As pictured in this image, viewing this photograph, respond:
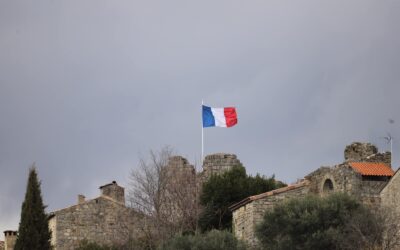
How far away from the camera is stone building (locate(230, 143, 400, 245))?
1871 inches

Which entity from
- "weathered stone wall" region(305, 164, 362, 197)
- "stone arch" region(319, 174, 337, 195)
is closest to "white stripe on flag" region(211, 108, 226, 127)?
"weathered stone wall" region(305, 164, 362, 197)

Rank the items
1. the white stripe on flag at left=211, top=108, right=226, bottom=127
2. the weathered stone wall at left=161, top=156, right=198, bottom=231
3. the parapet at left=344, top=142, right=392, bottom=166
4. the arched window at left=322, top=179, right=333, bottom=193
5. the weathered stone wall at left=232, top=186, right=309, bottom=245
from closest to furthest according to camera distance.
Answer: the weathered stone wall at left=232, top=186, right=309, bottom=245, the arched window at left=322, top=179, right=333, bottom=193, the parapet at left=344, top=142, right=392, bottom=166, the weathered stone wall at left=161, top=156, right=198, bottom=231, the white stripe on flag at left=211, top=108, right=226, bottom=127

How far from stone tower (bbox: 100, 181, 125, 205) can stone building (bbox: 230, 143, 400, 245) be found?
42.4 ft

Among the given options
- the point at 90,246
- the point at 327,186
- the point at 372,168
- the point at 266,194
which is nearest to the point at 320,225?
the point at 266,194

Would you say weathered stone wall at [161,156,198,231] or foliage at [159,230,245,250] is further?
weathered stone wall at [161,156,198,231]

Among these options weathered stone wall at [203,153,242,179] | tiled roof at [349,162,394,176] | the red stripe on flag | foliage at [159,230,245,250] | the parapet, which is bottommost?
foliage at [159,230,245,250]

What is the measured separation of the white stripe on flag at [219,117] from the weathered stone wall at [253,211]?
10751 mm

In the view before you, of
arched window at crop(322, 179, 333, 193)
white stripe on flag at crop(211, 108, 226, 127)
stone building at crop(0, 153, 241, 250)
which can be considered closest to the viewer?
arched window at crop(322, 179, 333, 193)

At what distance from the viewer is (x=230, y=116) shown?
197 ft

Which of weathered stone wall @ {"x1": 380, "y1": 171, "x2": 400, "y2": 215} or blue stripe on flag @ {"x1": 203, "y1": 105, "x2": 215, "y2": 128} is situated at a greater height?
blue stripe on flag @ {"x1": 203, "y1": 105, "x2": 215, "y2": 128}

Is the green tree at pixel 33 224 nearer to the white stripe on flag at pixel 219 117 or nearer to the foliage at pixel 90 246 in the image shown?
the foliage at pixel 90 246

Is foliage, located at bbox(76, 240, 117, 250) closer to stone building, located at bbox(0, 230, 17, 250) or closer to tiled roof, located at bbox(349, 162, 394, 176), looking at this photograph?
stone building, located at bbox(0, 230, 17, 250)

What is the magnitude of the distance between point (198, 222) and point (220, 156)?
6.36 meters

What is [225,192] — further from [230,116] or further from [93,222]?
[93,222]
